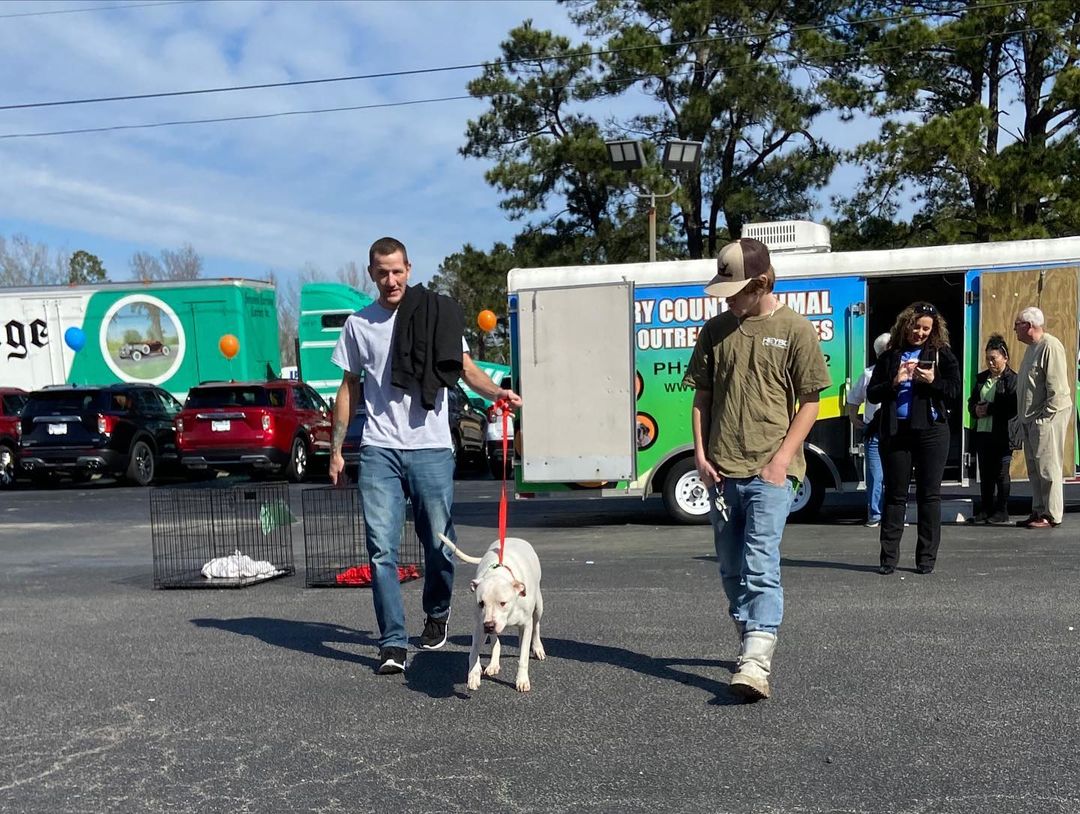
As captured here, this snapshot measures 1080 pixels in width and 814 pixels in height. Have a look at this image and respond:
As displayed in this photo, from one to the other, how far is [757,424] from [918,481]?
3184 mm

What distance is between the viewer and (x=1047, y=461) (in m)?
9.27

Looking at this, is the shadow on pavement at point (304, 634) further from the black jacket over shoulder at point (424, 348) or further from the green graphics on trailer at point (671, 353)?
the green graphics on trailer at point (671, 353)

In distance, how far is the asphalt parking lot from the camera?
3684mm

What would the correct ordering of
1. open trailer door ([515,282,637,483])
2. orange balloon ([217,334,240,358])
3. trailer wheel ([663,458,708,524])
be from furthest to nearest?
orange balloon ([217,334,240,358]) → trailer wheel ([663,458,708,524]) → open trailer door ([515,282,637,483])

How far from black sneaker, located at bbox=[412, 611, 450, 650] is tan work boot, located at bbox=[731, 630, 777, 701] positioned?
1639 millimetres

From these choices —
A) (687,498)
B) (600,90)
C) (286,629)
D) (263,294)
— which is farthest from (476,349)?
(286,629)

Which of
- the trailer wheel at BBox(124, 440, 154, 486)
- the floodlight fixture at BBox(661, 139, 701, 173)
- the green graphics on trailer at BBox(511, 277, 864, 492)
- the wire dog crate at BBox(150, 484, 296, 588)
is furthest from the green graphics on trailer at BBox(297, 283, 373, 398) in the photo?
the wire dog crate at BBox(150, 484, 296, 588)

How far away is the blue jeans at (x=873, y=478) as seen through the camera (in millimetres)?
9683

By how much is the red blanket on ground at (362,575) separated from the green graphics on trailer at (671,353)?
10.5 feet

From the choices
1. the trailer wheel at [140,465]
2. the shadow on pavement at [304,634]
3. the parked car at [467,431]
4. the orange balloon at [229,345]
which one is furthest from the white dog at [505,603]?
the orange balloon at [229,345]

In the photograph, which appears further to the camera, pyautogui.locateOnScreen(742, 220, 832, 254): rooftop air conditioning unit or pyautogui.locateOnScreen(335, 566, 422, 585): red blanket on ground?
pyautogui.locateOnScreen(742, 220, 832, 254): rooftop air conditioning unit

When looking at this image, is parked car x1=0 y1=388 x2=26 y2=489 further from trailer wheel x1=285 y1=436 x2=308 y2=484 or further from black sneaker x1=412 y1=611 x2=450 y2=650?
black sneaker x1=412 y1=611 x2=450 y2=650

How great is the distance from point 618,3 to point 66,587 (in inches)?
879

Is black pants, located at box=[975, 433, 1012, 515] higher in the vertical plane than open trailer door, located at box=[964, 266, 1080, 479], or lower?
lower
